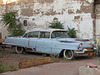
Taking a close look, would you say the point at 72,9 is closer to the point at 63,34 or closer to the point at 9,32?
the point at 63,34

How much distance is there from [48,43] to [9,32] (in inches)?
263

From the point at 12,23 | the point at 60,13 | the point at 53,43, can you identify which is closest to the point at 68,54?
the point at 53,43

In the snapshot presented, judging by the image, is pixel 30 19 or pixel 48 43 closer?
pixel 48 43

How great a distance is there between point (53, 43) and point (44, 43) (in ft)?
2.00

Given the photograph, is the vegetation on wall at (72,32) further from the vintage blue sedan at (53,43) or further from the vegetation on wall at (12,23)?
the vegetation on wall at (12,23)

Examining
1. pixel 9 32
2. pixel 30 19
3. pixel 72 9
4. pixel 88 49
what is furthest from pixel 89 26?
pixel 9 32

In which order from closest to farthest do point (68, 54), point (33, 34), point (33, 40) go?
point (68, 54) → point (33, 40) → point (33, 34)

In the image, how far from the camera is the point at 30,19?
46.7 ft

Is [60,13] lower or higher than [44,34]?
higher

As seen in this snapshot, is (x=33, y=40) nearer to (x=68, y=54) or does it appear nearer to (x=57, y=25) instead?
(x=68, y=54)

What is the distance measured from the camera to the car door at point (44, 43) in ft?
29.9

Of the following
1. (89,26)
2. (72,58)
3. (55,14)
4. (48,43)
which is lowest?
(72,58)

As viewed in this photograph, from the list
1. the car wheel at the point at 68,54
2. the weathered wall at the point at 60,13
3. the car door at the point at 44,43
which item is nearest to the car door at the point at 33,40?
the car door at the point at 44,43

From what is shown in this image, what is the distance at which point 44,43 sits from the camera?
927 cm
